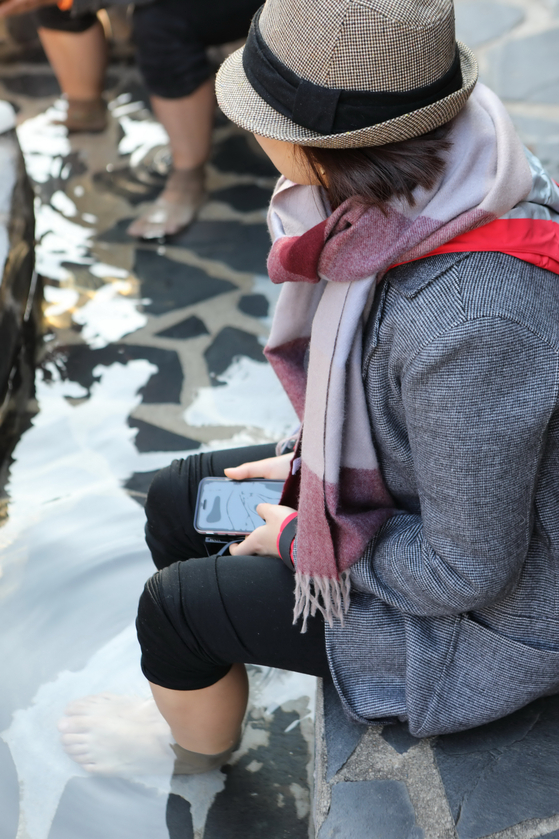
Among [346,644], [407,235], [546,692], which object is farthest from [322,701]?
[407,235]

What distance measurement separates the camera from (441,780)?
42.4 inches

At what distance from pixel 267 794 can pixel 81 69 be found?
310 centimetres

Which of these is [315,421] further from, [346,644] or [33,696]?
[33,696]

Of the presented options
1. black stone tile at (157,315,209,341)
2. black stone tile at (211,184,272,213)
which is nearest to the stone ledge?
black stone tile at (157,315,209,341)

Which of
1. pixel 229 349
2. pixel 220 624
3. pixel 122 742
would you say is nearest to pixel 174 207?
pixel 229 349

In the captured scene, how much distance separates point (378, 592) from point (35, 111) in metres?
3.32

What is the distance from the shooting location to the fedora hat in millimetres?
834

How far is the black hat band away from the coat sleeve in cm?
25

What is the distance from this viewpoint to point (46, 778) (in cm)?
145

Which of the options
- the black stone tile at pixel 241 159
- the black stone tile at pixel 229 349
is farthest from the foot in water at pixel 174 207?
the black stone tile at pixel 229 349

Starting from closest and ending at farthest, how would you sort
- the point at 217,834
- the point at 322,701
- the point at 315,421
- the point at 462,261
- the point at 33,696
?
1. the point at 462,261
2. the point at 315,421
3. the point at 322,701
4. the point at 217,834
5. the point at 33,696

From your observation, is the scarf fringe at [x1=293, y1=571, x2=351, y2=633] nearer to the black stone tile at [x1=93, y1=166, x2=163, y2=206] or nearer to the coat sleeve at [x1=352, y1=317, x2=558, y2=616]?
the coat sleeve at [x1=352, y1=317, x2=558, y2=616]

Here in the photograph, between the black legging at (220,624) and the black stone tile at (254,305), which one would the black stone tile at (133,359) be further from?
the black legging at (220,624)

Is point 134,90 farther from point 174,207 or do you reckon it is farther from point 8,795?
point 8,795
